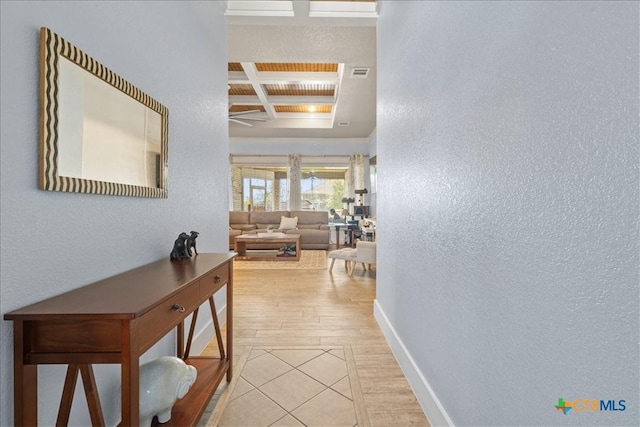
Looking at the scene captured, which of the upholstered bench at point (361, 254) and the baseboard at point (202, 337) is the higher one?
the upholstered bench at point (361, 254)

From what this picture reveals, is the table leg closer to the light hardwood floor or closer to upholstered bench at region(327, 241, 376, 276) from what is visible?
the light hardwood floor

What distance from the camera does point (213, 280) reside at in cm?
158

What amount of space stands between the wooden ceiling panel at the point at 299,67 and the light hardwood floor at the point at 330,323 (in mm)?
3057

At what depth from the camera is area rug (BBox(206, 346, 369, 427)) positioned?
1.57m

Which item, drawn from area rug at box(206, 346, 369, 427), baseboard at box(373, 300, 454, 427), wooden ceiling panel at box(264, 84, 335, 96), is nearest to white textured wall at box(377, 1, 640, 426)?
baseboard at box(373, 300, 454, 427)

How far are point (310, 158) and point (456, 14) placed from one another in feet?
22.3

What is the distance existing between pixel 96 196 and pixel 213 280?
2.18 feet

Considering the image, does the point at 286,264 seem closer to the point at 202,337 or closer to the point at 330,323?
the point at 330,323

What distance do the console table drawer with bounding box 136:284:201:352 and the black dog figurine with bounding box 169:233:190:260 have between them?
0.44 meters

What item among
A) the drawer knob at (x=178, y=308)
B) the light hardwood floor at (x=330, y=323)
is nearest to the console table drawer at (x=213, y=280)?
the drawer knob at (x=178, y=308)

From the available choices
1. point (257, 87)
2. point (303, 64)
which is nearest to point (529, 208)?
point (303, 64)

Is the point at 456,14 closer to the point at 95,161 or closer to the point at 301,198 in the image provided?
the point at 95,161

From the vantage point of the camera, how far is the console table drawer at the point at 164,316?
932 mm

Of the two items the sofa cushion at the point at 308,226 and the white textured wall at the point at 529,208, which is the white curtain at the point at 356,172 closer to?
the sofa cushion at the point at 308,226
